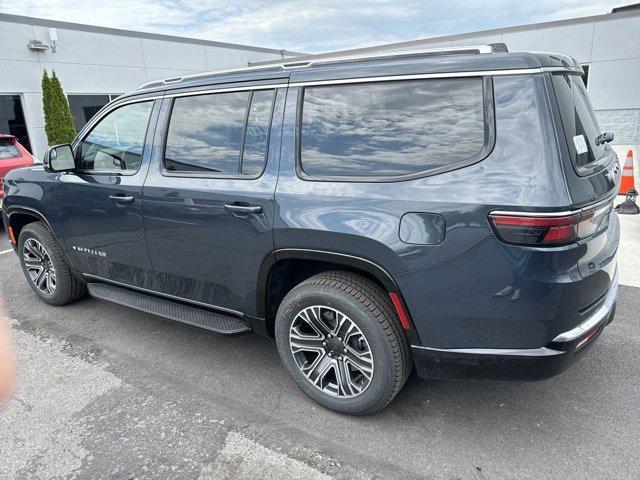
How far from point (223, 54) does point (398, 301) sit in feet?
63.3

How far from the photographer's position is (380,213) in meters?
2.37

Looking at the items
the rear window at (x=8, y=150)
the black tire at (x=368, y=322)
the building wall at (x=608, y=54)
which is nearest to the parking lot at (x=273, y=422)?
the black tire at (x=368, y=322)

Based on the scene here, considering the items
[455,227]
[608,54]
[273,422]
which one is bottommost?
[273,422]

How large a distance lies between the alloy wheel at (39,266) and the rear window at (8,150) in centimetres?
427

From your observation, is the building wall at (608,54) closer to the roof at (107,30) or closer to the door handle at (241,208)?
the roof at (107,30)

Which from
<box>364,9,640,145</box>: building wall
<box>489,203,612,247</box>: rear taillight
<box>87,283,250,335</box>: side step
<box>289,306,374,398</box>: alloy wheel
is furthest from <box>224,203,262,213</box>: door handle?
<box>364,9,640,145</box>: building wall

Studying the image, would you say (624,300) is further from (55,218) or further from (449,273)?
(55,218)

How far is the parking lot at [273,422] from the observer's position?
2.40 meters

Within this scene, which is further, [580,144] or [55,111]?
[55,111]

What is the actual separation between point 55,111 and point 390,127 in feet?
44.9

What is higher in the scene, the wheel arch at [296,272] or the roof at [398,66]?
the roof at [398,66]

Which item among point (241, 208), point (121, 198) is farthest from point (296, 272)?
point (121, 198)

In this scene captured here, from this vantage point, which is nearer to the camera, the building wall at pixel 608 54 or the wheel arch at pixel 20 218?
the wheel arch at pixel 20 218

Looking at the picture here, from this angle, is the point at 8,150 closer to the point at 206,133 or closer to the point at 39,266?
the point at 39,266
